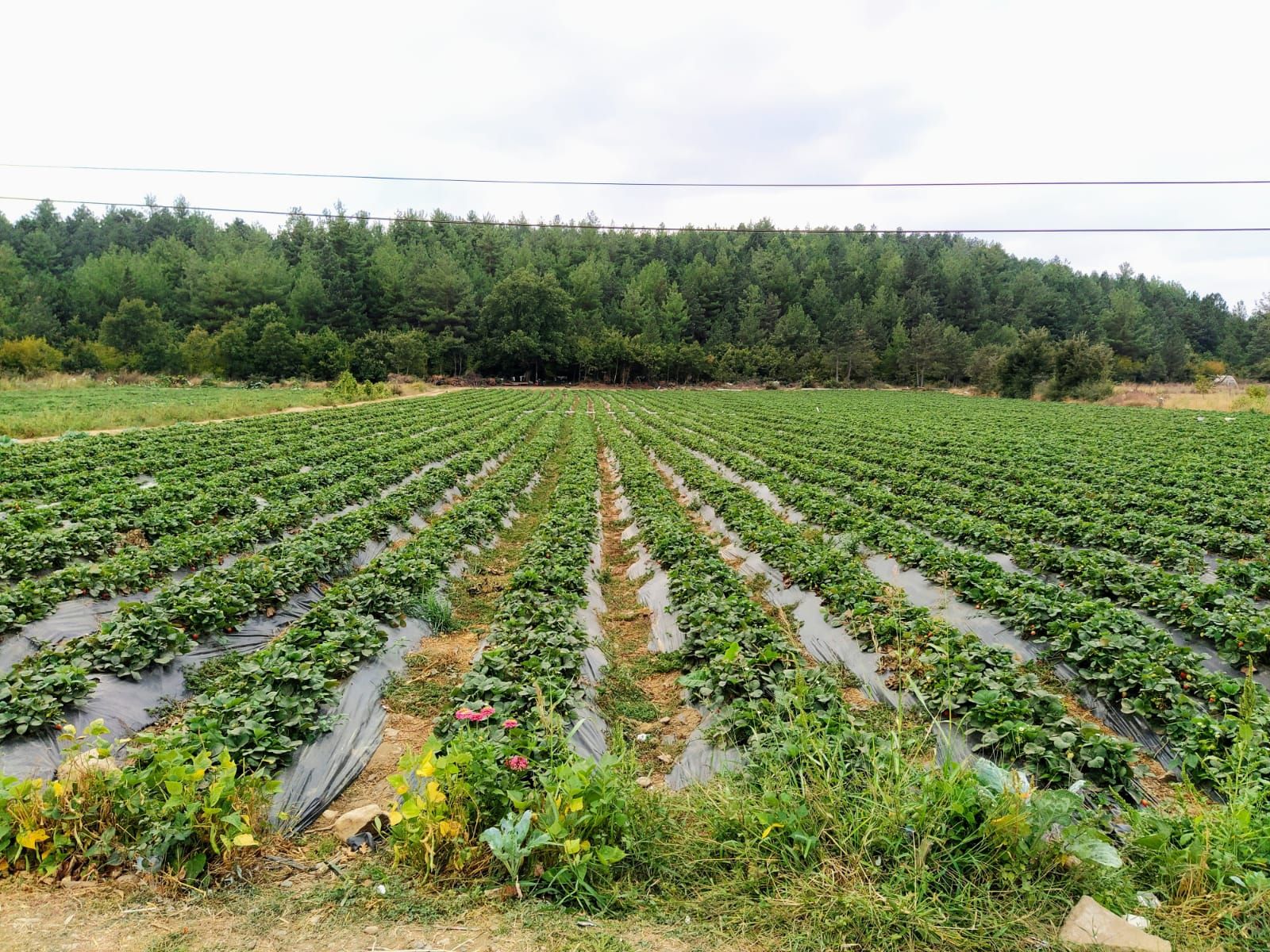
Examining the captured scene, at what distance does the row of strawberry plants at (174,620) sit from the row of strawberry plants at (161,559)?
512 millimetres

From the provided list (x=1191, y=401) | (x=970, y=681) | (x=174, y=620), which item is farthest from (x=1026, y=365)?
(x=174, y=620)

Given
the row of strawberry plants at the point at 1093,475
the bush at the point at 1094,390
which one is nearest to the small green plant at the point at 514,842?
the row of strawberry plants at the point at 1093,475

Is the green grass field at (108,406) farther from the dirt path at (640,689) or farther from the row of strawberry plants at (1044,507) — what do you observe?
the row of strawberry plants at (1044,507)

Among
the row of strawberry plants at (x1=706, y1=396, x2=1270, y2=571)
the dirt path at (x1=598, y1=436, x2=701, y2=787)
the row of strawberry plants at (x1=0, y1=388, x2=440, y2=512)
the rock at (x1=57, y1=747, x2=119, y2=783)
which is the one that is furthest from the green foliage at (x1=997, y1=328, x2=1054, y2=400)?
the rock at (x1=57, y1=747, x2=119, y2=783)

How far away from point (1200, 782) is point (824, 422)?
27.9 m

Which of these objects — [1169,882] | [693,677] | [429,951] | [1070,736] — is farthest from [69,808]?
[1070,736]

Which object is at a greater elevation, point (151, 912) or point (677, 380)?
point (677, 380)

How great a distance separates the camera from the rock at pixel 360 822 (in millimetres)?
3613

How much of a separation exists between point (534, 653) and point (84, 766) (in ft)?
10.0

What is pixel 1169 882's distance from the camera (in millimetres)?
2900

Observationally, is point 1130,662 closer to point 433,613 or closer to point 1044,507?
point 433,613

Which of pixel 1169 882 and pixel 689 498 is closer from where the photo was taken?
pixel 1169 882

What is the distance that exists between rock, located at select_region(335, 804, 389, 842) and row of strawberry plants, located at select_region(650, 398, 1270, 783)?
4.27 meters

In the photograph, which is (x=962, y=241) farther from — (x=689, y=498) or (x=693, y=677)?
(x=693, y=677)
